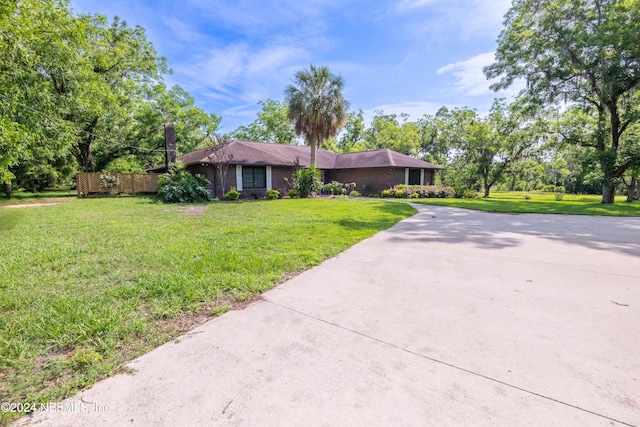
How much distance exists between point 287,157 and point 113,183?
11.5 meters

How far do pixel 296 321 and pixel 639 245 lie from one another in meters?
7.26

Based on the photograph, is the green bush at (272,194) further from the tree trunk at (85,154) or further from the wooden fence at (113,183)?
the tree trunk at (85,154)

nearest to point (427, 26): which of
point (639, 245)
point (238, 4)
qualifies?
point (238, 4)

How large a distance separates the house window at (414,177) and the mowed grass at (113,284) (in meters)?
17.7

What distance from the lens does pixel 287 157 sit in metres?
21.9

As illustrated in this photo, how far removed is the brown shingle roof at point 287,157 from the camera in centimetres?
1733

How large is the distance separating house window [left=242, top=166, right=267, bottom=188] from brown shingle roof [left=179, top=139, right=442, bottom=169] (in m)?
0.62

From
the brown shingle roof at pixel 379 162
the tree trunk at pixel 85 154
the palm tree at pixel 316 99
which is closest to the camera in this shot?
the palm tree at pixel 316 99

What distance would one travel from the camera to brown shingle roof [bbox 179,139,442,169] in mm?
17328

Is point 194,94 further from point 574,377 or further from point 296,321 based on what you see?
point 574,377

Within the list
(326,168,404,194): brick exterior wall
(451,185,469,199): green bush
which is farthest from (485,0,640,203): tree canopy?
(326,168,404,194): brick exterior wall

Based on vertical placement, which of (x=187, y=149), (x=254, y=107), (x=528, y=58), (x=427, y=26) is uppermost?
(x=254, y=107)

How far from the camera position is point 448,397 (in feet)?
5.85

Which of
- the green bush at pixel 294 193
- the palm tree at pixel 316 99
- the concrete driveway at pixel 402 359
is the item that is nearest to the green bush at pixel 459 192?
the palm tree at pixel 316 99
